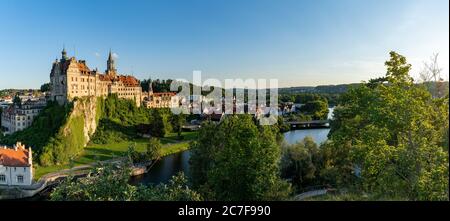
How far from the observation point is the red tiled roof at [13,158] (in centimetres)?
1358

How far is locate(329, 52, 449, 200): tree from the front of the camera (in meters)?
3.38

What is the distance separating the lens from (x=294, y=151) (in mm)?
10445

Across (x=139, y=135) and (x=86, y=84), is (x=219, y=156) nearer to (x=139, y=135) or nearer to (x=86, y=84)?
(x=139, y=135)

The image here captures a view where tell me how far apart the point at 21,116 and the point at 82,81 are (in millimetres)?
4619

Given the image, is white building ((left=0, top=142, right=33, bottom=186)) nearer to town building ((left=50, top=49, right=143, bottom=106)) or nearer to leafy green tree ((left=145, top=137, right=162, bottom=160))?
leafy green tree ((left=145, top=137, right=162, bottom=160))

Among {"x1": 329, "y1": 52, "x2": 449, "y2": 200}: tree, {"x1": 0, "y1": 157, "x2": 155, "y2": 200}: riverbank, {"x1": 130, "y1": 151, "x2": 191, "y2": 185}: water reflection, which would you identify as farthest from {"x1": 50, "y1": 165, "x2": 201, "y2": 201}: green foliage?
{"x1": 130, "y1": 151, "x2": 191, "y2": 185}: water reflection

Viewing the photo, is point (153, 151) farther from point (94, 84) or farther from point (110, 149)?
point (94, 84)

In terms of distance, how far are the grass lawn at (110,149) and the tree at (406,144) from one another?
13.8 meters

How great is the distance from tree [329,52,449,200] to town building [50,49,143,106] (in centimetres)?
2148

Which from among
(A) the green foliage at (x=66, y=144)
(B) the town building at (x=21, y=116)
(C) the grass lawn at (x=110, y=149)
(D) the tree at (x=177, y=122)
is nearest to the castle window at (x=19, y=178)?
(C) the grass lawn at (x=110, y=149)

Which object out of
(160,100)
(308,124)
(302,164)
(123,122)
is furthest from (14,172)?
(308,124)

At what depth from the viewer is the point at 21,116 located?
21.1 metres

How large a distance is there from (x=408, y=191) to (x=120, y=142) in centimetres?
2102
